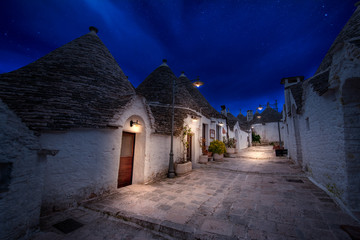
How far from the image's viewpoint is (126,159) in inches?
244

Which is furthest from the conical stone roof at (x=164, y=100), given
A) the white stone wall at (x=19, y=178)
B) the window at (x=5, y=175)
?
the window at (x=5, y=175)

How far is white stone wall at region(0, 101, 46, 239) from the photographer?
8.07 ft

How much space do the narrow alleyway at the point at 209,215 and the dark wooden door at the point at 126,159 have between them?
0.61 metres

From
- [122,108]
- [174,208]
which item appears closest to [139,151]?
[122,108]

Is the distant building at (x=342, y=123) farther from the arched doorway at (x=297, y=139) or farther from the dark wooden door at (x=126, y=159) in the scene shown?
the dark wooden door at (x=126, y=159)

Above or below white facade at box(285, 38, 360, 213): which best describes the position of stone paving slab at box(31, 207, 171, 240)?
below

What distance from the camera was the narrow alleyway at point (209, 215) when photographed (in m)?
2.87

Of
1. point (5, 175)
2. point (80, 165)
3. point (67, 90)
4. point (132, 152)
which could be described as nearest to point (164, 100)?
point (132, 152)

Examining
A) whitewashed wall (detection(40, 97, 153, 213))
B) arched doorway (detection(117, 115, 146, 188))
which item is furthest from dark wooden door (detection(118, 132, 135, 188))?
whitewashed wall (detection(40, 97, 153, 213))

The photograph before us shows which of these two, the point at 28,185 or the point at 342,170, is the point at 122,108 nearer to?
the point at 28,185

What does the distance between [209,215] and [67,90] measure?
19.7ft

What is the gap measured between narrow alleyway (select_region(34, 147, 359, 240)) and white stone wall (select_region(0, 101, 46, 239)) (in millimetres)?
465

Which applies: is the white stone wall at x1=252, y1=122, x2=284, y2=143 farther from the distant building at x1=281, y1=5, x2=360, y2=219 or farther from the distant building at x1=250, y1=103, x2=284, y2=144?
the distant building at x1=281, y1=5, x2=360, y2=219

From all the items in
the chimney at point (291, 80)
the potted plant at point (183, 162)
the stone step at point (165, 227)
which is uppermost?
the chimney at point (291, 80)
